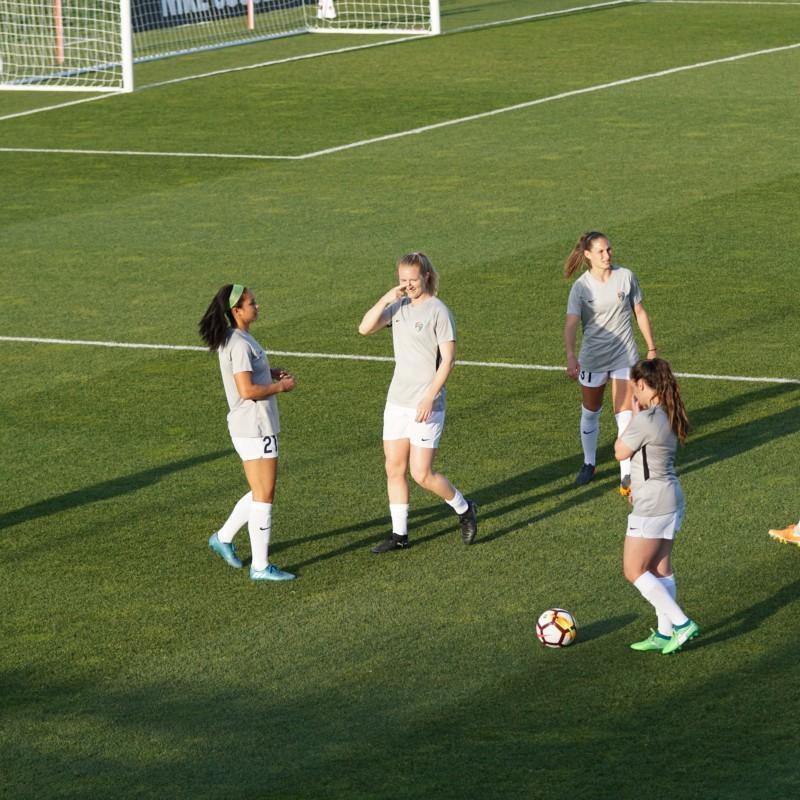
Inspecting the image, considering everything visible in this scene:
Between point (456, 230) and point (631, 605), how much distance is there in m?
12.3

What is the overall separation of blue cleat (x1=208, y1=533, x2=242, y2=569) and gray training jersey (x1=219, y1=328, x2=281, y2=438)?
779mm

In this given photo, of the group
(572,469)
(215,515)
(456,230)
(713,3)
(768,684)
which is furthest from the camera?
(713,3)

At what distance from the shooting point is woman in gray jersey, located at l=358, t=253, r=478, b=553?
11.5 meters

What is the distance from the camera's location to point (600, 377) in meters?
13.3

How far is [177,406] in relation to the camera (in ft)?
50.2

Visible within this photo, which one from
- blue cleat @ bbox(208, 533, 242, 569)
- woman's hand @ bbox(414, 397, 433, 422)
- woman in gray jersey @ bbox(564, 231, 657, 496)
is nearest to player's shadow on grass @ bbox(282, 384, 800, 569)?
woman in gray jersey @ bbox(564, 231, 657, 496)

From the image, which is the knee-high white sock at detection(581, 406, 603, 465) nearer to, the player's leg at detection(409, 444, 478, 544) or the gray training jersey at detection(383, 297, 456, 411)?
the player's leg at detection(409, 444, 478, 544)

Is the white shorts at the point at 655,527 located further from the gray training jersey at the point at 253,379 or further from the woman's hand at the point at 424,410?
the gray training jersey at the point at 253,379

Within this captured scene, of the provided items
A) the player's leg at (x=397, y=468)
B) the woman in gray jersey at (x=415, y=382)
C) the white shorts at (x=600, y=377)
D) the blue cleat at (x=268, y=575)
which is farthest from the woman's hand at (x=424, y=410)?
the white shorts at (x=600, y=377)

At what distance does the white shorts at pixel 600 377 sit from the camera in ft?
43.5

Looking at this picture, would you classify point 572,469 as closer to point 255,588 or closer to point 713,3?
point 255,588

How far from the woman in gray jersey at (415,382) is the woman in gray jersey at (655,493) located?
1.99 meters

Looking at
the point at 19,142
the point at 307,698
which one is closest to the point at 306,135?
the point at 19,142

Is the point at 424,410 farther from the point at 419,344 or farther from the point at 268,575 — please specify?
the point at 268,575
